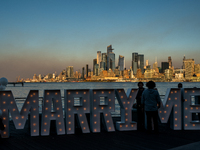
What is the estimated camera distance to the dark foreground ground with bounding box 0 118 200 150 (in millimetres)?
6309

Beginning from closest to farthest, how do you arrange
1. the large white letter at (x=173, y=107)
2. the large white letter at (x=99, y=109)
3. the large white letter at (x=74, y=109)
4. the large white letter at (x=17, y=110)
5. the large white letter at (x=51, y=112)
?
the large white letter at (x=17, y=110) → the large white letter at (x=51, y=112) → the large white letter at (x=74, y=109) → the large white letter at (x=99, y=109) → the large white letter at (x=173, y=107)

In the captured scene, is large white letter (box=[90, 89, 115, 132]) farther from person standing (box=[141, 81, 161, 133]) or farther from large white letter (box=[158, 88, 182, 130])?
large white letter (box=[158, 88, 182, 130])

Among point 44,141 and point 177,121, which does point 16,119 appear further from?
point 177,121

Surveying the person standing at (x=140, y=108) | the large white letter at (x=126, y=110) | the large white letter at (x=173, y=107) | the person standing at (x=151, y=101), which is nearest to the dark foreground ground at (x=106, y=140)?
the large white letter at (x=126, y=110)

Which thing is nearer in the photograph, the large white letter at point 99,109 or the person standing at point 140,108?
the large white letter at point 99,109

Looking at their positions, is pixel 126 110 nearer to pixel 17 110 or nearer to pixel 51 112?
pixel 51 112

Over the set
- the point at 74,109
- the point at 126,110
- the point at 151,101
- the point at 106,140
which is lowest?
the point at 106,140

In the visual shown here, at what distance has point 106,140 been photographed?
7.12 meters

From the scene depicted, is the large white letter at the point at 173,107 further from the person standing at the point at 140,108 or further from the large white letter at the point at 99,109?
the large white letter at the point at 99,109

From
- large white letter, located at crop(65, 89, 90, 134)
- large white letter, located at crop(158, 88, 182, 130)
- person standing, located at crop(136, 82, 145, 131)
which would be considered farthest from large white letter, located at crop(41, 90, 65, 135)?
large white letter, located at crop(158, 88, 182, 130)

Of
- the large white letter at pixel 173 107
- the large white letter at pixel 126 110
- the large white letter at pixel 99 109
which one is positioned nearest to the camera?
the large white letter at pixel 99 109

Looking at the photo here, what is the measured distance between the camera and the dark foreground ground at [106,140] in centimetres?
631

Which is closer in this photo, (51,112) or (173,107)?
(51,112)

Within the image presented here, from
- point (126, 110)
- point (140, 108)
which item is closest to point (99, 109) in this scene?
point (126, 110)
